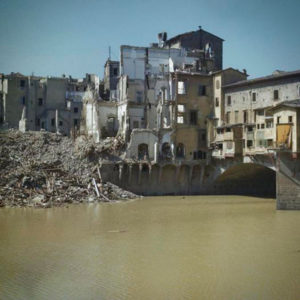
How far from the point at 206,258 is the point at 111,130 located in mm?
37602

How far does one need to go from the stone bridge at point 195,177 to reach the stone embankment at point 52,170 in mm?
2082

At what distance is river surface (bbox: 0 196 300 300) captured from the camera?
19.0 metres

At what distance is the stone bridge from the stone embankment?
208cm

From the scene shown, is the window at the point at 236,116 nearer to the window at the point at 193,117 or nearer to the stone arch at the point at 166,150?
the window at the point at 193,117

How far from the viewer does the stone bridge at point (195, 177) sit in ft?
167

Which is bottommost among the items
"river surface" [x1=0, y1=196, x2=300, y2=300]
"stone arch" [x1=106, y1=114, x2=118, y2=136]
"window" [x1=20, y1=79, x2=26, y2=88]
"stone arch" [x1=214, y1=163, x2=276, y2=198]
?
"river surface" [x1=0, y1=196, x2=300, y2=300]

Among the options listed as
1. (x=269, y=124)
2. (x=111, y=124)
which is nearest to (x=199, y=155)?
(x=269, y=124)

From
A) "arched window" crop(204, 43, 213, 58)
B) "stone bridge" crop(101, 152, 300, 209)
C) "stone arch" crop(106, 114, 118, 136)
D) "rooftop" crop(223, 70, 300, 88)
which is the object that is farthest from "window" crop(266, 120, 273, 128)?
"arched window" crop(204, 43, 213, 58)

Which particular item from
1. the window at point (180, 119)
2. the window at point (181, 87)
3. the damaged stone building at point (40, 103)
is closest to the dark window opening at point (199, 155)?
the window at point (180, 119)

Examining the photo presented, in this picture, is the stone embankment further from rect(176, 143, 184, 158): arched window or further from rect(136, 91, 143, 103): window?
rect(136, 91, 143, 103): window

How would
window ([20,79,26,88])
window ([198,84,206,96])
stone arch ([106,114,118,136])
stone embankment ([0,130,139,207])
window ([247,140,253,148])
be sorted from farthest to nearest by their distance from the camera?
window ([20,79,26,88]) < stone arch ([106,114,118,136]) < window ([198,84,206,96]) < window ([247,140,253,148]) < stone embankment ([0,130,139,207])

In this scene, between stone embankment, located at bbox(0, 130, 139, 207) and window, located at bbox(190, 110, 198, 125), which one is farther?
window, located at bbox(190, 110, 198, 125)

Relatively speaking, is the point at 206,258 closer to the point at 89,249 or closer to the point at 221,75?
the point at 89,249

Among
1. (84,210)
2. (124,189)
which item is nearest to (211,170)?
(124,189)
